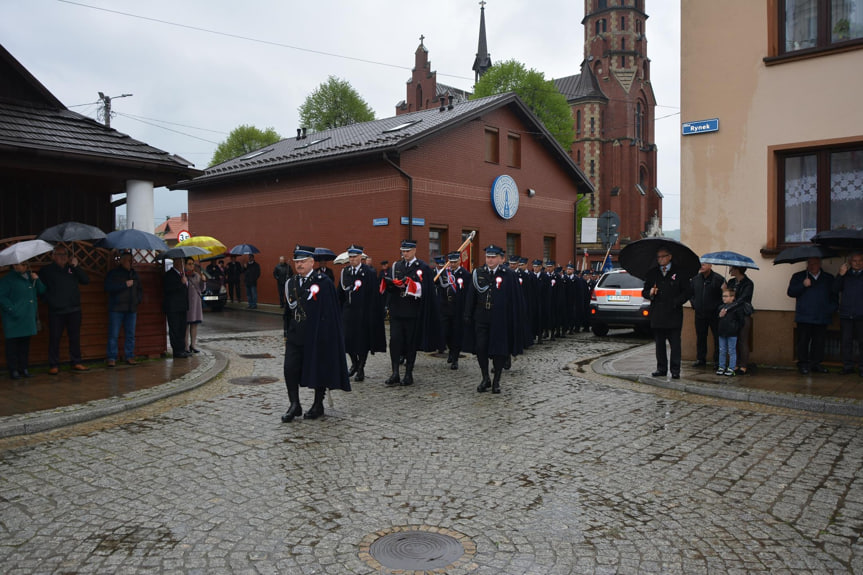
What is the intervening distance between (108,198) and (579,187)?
22301 mm

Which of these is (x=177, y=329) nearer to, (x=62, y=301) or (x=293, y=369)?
(x=62, y=301)

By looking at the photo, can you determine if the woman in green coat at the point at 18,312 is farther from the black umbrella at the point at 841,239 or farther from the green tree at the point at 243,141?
the green tree at the point at 243,141

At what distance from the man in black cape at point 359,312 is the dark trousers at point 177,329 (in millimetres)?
3429

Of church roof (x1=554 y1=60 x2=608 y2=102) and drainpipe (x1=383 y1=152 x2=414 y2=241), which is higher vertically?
church roof (x1=554 y1=60 x2=608 y2=102)

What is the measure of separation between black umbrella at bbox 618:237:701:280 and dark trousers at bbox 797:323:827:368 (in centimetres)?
194

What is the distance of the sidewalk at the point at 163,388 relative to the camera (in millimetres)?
7602

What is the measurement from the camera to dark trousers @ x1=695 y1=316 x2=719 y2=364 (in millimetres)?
10812

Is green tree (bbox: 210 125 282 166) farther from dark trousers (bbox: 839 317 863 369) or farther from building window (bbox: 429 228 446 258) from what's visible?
dark trousers (bbox: 839 317 863 369)

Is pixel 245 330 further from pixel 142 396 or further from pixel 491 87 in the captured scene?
pixel 491 87

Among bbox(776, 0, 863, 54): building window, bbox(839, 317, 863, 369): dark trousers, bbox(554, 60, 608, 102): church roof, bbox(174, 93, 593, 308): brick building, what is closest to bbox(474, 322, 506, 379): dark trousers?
bbox(839, 317, 863, 369): dark trousers

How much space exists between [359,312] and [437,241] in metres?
13.3

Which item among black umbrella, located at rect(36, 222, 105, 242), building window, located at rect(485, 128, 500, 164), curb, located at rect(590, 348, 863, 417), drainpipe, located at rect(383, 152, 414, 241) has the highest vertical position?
building window, located at rect(485, 128, 500, 164)

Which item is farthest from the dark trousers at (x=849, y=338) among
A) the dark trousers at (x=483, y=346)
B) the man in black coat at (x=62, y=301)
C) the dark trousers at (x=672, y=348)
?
the man in black coat at (x=62, y=301)

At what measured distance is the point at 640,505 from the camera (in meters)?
4.80
